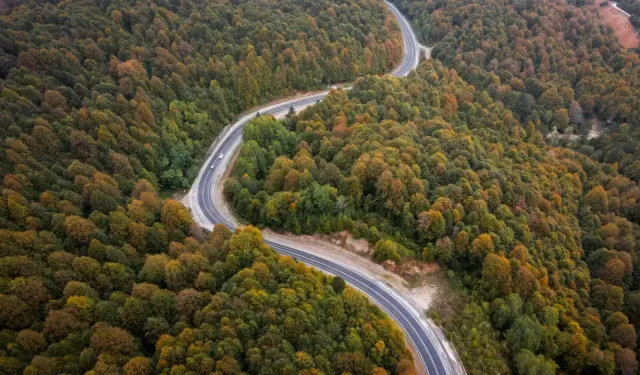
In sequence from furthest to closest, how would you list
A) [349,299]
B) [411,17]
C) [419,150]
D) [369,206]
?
[411,17], [419,150], [369,206], [349,299]

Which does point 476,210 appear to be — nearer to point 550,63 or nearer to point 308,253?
point 308,253

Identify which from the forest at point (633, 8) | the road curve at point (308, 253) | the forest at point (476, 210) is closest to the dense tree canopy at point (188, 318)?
the road curve at point (308, 253)

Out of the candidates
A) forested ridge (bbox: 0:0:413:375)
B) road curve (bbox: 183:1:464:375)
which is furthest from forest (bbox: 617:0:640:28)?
forested ridge (bbox: 0:0:413:375)

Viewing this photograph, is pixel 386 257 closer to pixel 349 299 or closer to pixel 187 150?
pixel 349 299

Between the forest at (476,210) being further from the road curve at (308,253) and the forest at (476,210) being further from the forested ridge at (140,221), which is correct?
the forested ridge at (140,221)

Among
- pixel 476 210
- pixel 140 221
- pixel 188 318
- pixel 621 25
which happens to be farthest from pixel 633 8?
pixel 188 318

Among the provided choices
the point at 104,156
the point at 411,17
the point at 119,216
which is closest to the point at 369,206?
the point at 119,216
